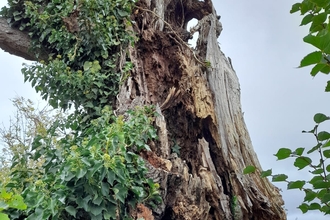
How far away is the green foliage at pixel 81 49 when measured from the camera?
3.01 metres

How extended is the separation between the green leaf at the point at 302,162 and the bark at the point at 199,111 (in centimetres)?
207

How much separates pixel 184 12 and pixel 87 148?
3.65 m

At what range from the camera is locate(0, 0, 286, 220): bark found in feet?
10.7

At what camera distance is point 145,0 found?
391cm

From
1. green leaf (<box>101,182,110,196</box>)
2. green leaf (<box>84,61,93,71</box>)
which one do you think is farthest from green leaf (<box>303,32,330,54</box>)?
green leaf (<box>84,61,93,71</box>)

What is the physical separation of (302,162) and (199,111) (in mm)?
2777

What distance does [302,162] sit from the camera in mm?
889

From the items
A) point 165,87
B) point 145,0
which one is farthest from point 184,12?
point 165,87

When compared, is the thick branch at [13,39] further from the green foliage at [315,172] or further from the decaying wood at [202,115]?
the green foliage at [315,172]

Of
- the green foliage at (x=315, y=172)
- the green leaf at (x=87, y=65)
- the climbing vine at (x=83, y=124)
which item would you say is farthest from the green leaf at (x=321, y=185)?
the green leaf at (x=87, y=65)

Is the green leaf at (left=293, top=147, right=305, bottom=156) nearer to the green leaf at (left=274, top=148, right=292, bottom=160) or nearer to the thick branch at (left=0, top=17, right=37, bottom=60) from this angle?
the green leaf at (left=274, top=148, right=292, bottom=160)

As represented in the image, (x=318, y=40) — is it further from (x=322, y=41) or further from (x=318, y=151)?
(x=318, y=151)

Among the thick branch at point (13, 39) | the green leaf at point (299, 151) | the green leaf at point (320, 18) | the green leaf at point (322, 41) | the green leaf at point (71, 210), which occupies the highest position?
the thick branch at point (13, 39)

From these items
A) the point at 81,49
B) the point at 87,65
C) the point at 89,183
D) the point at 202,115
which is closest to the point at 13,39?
the point at 81,49
